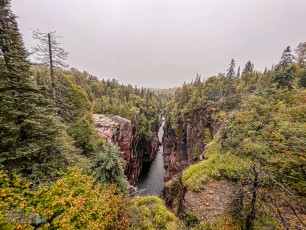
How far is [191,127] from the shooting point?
32906mm

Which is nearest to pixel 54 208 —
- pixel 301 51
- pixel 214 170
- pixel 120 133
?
pixel 214 170

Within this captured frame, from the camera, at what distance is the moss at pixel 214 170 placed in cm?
956

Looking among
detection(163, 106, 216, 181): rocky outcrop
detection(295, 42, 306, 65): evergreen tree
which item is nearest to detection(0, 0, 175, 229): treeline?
detection(163, 106, 216, 181): rocky outcrop

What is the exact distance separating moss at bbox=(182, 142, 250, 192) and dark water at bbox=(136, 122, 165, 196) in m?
18.8

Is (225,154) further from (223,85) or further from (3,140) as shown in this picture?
(223,85)

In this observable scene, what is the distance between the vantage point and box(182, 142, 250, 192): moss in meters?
9.56

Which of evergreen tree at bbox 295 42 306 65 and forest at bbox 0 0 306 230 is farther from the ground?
evergreen tree at bbox 295 42 306 65

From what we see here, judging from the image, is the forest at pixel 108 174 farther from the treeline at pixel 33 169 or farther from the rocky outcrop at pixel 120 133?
the rocky outcrop at pixel 120 133

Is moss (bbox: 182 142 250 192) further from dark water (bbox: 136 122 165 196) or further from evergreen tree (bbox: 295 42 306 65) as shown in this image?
evergreen tree (bbox: 295 42 306 65)

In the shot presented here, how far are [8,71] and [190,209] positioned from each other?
35.3 ft

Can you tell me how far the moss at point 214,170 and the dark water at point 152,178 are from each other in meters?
18.8

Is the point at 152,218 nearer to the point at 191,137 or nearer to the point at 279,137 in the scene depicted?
the point at 279,137

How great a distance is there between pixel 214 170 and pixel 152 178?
26916 mm

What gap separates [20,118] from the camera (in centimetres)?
629
